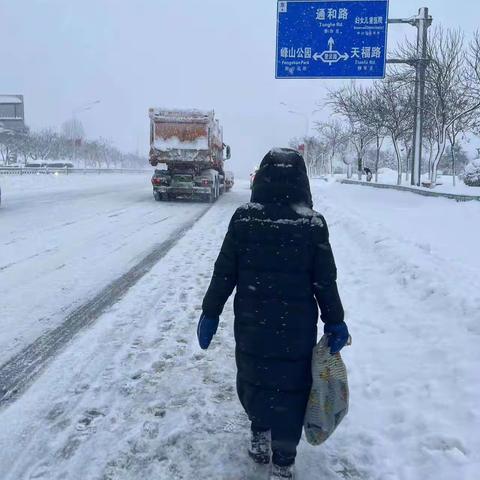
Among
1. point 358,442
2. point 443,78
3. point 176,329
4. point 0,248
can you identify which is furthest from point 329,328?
point 443,78

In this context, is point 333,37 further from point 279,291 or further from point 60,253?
point 279,291

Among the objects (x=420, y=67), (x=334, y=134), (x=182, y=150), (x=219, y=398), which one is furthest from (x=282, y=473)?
(x=334, y=134)

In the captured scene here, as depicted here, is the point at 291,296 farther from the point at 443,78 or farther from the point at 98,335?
the point at 443,78

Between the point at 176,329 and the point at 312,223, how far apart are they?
278 centimetres

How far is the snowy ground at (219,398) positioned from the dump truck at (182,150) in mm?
13233

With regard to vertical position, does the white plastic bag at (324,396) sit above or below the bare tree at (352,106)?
below

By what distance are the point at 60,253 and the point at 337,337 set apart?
7077 mm

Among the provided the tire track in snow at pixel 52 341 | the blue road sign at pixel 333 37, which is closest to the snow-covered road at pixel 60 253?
the tire track in snow at pixel 52 341

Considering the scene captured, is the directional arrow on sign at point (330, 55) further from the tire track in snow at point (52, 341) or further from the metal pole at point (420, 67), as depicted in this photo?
the tire track in snow at point (52, 341)

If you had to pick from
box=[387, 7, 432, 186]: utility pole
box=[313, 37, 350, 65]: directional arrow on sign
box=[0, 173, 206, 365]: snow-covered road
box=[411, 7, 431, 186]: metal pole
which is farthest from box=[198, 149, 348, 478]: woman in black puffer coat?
box=[411, 7, 431, 186]: metal pole

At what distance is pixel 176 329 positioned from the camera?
5.05 m

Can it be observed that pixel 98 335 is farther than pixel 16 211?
No

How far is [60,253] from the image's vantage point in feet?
28.6

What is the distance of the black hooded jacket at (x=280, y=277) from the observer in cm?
266
